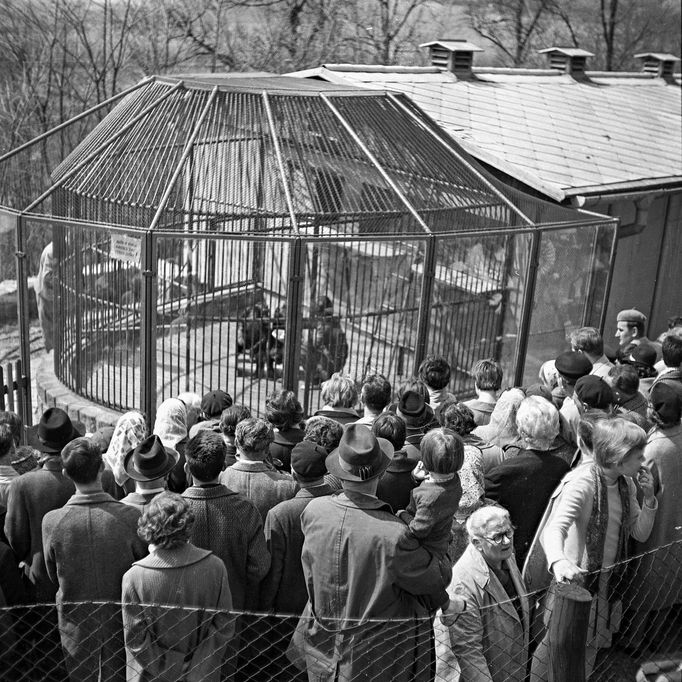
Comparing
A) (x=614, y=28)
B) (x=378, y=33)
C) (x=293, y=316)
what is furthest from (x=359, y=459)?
(x=614, y=28)

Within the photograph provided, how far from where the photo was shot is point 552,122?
12938mm

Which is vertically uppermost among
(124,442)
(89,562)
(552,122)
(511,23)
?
(511,23)

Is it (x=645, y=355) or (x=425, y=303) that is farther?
(x=425, y=303)

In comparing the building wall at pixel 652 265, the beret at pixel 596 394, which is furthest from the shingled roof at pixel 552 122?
the beret at pixel 596 394

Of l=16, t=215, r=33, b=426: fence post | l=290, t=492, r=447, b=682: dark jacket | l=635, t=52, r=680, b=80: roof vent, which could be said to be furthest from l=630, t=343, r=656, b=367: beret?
l=635, t=52, r=680, b=80: roof vent

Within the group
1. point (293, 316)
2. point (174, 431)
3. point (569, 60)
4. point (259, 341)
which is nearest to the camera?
point (174, 431)

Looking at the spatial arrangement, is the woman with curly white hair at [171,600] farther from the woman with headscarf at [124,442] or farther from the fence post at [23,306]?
the fence post at [23,306]

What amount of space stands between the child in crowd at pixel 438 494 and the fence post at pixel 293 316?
3.40m

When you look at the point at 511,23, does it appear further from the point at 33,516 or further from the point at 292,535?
the point at 33,516

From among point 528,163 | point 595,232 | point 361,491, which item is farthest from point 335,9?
point 361,491

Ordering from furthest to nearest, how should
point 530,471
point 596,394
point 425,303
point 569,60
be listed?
1. point 569,60
2. point 425,303
3. point 596,394
4. point 530,471

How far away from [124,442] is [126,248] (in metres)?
2.84

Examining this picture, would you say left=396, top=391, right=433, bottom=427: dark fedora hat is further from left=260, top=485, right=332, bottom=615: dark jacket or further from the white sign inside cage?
the white sign inside cage

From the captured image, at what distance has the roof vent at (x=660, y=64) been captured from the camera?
54.8 ft
